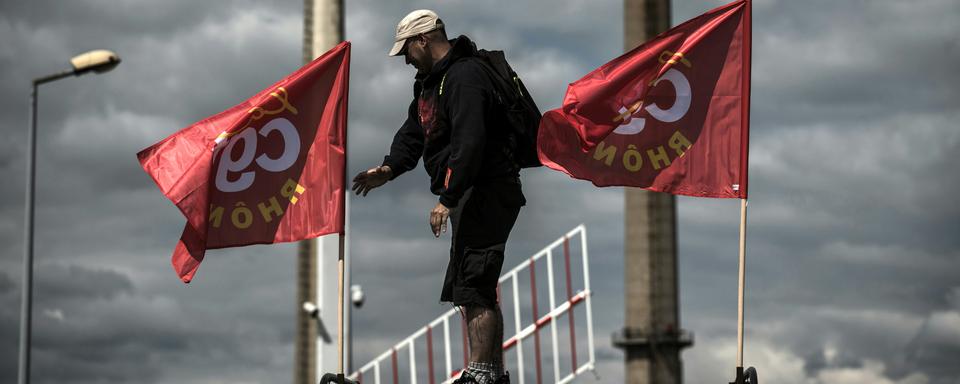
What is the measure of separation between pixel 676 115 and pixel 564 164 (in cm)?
84

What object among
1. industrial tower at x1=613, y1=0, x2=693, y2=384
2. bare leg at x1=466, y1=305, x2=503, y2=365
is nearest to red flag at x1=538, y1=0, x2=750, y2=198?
bare leg at x1=466, y1=305, x2=503, y2=365

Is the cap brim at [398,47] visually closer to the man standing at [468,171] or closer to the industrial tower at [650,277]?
the man standing at [468,171]

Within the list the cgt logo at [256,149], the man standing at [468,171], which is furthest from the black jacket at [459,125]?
the cgt logo at [256,149]

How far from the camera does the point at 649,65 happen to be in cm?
976

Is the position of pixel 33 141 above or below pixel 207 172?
above

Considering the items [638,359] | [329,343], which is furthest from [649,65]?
[638,359]

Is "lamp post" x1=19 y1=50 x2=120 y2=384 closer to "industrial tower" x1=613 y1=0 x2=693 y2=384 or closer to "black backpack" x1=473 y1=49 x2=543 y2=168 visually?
"black backpack" x1=473 y1=49 x2=543 y2=168

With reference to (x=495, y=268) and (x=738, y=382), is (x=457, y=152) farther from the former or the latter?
(x=738, y=382)

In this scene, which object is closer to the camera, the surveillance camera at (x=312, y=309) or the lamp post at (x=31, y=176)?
the lamp post at (x=31, y=176)

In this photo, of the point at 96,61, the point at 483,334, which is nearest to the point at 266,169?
the point at 483,334

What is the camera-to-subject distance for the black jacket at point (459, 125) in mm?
8195

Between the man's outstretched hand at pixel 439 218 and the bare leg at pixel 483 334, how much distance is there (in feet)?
1.60

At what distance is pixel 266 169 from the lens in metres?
9.91

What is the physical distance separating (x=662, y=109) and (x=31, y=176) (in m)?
13.6
